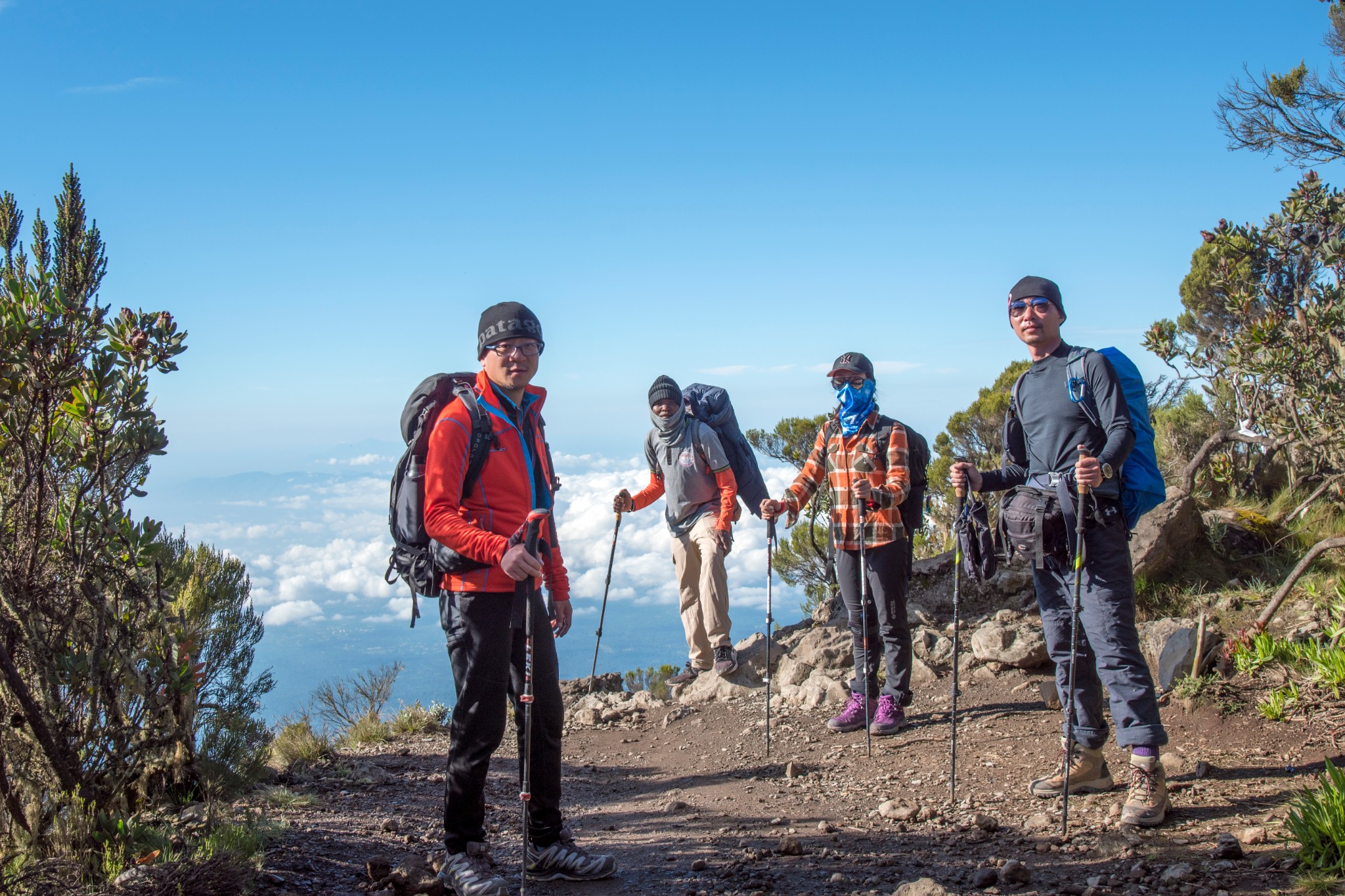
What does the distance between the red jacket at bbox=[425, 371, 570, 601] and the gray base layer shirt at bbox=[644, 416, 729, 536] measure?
4.13 metres

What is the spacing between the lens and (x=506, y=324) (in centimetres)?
406

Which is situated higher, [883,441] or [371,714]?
[883,441]

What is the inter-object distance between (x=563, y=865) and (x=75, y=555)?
8.47 feet

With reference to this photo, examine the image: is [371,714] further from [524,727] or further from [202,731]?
[524,727]

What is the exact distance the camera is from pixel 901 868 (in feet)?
13.9

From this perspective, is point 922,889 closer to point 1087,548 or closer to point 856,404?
point 1087,548

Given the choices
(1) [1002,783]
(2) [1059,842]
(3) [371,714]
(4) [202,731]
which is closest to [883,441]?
(1) [1002,783]

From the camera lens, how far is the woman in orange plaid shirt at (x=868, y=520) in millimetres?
6371

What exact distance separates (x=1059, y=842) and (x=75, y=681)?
14.7ft

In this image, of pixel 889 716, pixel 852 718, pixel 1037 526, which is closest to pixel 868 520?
pixel 889 716

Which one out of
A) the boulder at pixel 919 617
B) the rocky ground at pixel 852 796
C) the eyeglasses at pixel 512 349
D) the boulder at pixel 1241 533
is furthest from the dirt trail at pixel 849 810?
the boulder at pixel 1241 533

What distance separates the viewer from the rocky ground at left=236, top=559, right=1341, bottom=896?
4.06 metres

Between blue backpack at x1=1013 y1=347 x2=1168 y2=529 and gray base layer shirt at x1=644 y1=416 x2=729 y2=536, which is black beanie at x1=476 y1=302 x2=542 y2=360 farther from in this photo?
gray base layer shirt at x1=644 y1=416 x2=729 y2=536

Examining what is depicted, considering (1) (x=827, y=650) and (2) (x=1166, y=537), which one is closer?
(2) (x=1166, y=537)
